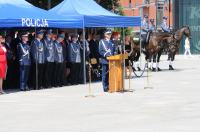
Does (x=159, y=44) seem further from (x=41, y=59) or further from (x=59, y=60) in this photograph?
(x=41, y=59)

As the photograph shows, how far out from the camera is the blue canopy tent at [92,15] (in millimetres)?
22812

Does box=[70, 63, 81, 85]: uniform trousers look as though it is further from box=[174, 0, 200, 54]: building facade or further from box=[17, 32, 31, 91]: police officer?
box=[174, 0, 200, 54]: building facade

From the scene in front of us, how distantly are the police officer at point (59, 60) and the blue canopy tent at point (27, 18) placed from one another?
2.26 ft

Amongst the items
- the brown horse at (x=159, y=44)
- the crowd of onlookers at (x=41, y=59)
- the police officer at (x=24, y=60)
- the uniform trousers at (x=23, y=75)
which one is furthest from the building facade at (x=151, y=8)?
the uniform trousers at (x=23, y=75)

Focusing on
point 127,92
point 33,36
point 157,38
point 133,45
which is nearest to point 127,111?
point 127,92

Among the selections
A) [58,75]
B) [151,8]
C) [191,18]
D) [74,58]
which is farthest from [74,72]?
[151,8]

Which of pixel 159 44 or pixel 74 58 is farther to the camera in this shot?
pixel 159 44

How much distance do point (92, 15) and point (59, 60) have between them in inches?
82.1

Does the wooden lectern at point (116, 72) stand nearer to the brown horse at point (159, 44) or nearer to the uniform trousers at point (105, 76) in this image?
the uniform trousers at point (105, 76)

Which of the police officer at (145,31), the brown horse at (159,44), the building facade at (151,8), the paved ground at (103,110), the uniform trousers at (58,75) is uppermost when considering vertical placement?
the building facade at (151,8)

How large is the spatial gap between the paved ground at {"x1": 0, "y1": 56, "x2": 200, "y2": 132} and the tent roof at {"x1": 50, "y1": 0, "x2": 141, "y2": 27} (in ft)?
8.25

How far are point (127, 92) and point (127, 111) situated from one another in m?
4.83

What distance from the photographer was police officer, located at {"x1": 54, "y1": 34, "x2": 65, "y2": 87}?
883 inches

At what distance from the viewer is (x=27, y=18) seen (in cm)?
2073
